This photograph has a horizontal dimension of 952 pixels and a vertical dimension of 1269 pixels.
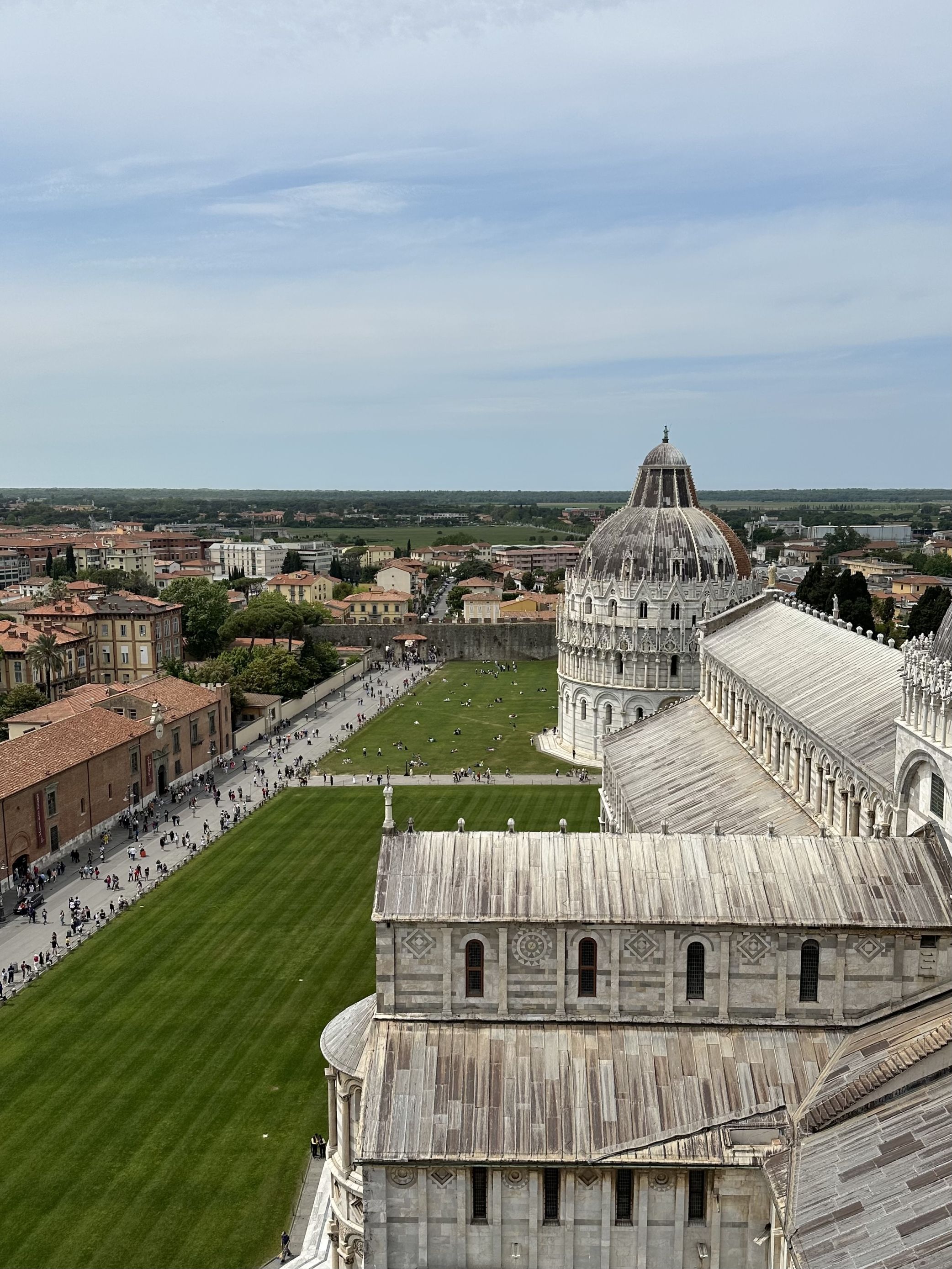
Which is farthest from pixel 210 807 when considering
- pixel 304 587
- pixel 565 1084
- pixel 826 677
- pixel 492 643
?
pixel 304 587

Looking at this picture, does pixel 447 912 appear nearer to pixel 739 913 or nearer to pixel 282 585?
pixel 739 913

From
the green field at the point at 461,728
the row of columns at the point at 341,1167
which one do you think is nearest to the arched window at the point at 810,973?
the row of columns at the point at 341,1167

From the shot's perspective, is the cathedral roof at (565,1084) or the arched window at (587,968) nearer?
the cathedral roof at (565,1084)

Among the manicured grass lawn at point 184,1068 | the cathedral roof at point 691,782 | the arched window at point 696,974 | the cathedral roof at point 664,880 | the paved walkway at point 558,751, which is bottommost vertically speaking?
the paved walkway at point 558,751

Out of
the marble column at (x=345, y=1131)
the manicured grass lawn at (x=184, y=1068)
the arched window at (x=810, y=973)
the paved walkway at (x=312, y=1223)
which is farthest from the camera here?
the manicured grass lawn at (x=184, y=1068)

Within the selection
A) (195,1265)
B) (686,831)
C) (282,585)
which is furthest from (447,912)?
(282,585)

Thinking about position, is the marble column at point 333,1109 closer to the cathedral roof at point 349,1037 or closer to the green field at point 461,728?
the cathedral roof at point 349,1037
